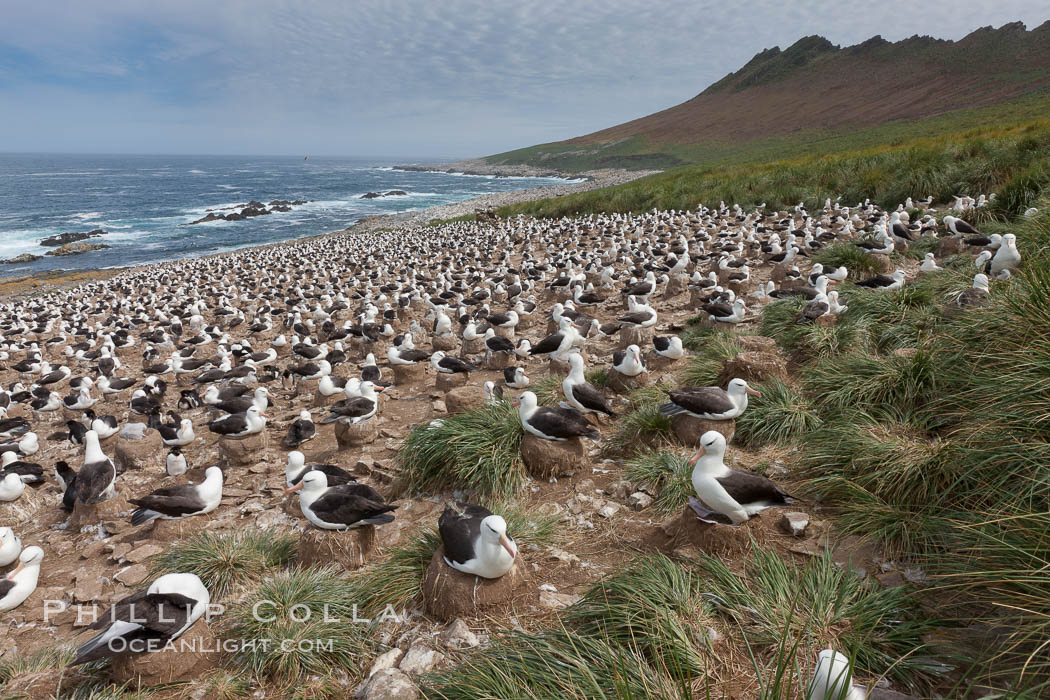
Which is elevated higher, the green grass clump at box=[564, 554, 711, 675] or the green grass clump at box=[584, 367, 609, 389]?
the green grass clump at box=[564, 554, 711, 675]

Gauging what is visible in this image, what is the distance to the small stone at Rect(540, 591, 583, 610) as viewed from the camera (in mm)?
4324

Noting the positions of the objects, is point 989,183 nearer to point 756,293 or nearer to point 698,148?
point 756,293

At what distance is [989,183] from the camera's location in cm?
1784

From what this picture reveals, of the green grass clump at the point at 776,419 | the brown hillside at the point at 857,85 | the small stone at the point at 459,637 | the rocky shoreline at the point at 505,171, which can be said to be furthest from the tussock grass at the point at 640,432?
the rocky shoreline at the point at 505,171

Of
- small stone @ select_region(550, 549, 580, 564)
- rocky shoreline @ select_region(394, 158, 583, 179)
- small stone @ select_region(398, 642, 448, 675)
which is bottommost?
small stone @ select_region(398, 642, 448, 675)

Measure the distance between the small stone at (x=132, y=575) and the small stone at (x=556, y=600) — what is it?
4.66 meters

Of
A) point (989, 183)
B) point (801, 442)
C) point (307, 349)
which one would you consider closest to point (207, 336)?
A: point (307, 349)

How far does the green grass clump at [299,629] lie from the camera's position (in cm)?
418

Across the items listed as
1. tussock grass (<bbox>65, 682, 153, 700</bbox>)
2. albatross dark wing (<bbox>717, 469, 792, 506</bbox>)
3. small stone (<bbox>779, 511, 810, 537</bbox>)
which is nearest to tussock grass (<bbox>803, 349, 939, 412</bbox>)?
small stone (<bbox>779, 511, 810, 537</bbox>)

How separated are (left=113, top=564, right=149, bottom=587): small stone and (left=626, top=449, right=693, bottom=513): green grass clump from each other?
5.61 m

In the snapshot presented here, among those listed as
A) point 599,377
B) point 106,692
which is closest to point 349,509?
point 106,692

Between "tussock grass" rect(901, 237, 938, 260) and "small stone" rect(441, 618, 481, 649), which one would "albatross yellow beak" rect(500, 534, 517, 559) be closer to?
"small stone" rect(441, 618, 481, 649)

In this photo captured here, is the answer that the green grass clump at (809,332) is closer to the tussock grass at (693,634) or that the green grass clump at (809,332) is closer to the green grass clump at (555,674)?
the tussock grass at (693,634)

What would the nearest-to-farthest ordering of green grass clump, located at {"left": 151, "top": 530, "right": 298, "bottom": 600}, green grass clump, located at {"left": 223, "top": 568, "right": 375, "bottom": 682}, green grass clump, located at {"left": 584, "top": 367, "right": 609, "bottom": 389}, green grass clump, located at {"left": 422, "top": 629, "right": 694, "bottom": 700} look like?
green grass clump, located at {"left": 422, "top": 629, "right": 694, "bottom": 700}
green grass clump, located at {"left": 223, "top": 568, "right": 375, "bottom": 682}
green grass clump, located at {"left": 151, "top": 530, "right": 298, "bottom": 600}
green grass clump, located at {"left": 584, "top": 367, "right": 609, "bottom": 389}
